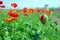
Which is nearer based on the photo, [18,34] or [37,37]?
[18,34]

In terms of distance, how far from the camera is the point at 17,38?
334 centimetres

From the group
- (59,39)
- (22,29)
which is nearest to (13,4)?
(22,29)

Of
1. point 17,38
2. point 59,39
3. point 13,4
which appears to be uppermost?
point 13,4

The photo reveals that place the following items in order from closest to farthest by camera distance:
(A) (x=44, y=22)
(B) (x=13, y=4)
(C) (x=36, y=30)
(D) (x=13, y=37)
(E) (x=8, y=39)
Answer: (A) (x=44, y=22) < (E) (x=8, y=39) < (D) (x=13, y=37) < (B) (x=13, y=4) < (C) (x=36, y=30)

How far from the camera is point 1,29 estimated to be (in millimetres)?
3506

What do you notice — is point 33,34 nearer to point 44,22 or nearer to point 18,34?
point 18,34

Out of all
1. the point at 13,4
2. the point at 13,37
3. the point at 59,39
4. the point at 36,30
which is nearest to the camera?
the point at 13,37

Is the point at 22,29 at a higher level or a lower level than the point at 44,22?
lower

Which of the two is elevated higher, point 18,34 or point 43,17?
point 43,17

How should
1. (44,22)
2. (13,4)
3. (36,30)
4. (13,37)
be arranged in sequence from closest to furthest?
1. (44,22)
2. (13,37)
3. (13,4)
4. (36,30)

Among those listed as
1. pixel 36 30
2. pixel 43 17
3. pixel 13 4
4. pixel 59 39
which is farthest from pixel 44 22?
pixel 59 39

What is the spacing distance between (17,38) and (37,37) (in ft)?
2.16

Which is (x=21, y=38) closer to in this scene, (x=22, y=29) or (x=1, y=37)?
(x=1, y=37)

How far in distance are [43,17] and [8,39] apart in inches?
59.7
